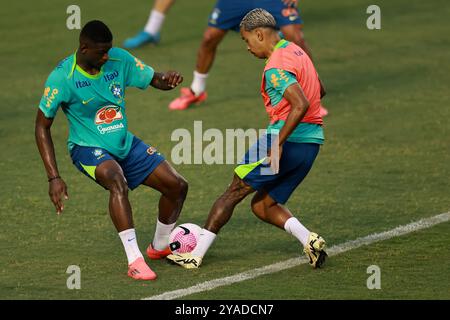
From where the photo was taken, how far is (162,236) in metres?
9.45

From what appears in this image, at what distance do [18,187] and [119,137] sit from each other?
2928 mm

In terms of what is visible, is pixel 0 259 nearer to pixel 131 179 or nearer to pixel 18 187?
pixel 131 179

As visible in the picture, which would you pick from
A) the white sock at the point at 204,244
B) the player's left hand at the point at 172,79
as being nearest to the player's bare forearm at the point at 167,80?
the player's left hand at the point at 172,79

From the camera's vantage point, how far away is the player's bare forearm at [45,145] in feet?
29.1

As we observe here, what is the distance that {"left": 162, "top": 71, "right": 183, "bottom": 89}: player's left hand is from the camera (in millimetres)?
9336

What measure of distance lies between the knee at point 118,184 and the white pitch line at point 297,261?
897 mm

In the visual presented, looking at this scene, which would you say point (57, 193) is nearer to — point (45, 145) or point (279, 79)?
point (45, 145)

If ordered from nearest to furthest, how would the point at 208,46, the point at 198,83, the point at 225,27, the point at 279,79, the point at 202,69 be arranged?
the point at 279,79 → the point at 225,27 → the point at 208,46 → the point at 202,69 → the point at 198,83

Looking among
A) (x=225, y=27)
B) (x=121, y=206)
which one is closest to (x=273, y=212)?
(x=121, y=206)

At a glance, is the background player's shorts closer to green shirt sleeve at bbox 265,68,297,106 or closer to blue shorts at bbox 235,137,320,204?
blue shorts at bbox 235,137,320,204

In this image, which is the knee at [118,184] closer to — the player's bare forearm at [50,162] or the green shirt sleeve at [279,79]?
the player's bare forearm at [50,162]

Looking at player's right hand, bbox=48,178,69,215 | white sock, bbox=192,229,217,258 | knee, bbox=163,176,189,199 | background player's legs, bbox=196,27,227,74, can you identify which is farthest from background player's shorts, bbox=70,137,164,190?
background player's legs, bbox=196,27,227,74

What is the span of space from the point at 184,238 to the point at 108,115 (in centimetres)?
123
